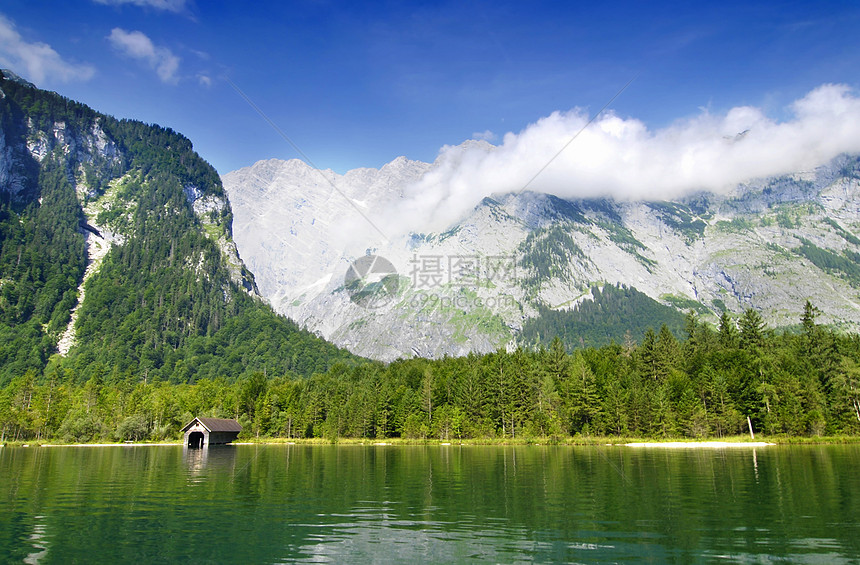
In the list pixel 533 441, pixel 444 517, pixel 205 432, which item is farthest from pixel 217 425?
pixel 444 517

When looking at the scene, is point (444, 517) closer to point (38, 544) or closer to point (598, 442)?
point (38, 544)

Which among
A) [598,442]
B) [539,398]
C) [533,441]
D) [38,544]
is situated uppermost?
[539,398]

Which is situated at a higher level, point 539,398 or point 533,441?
point 539,398

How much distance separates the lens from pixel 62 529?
23984 millimetres

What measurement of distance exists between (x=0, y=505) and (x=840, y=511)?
45553 millimetres

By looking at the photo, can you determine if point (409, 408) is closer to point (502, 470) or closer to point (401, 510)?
point (502, 470)

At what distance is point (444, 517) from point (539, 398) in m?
103

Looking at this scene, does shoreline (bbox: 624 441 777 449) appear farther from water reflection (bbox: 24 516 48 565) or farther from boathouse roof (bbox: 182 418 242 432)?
boathouse roof (bbox: 182 418 242 432)

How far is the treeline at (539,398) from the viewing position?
104 m

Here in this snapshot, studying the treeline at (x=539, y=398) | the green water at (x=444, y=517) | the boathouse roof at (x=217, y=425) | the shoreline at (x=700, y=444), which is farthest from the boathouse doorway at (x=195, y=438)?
the shoreline at (x=700, y=444)

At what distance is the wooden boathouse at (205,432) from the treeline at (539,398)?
18070mm

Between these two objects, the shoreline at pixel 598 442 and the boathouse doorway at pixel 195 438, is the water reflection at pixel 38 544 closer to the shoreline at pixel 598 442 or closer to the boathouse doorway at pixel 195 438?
the shoreline at pixel 598 442

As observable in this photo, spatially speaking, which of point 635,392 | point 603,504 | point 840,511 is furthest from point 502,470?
point 635,392

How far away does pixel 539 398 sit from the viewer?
413 ft
